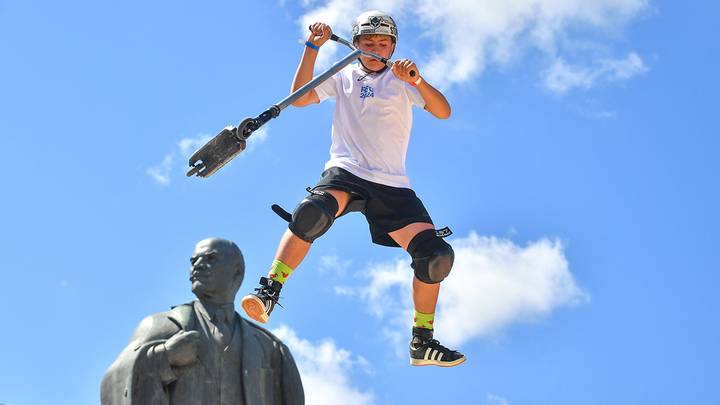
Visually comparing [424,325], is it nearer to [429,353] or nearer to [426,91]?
[429,353]

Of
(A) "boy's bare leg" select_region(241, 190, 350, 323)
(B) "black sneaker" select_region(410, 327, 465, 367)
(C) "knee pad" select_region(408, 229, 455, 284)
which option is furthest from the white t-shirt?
(B) "black sneaker" select_region(410, 327, 465, 367)

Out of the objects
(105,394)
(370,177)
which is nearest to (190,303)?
(105,394)

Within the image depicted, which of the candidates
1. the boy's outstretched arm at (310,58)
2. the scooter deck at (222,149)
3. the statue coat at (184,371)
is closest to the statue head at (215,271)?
the statue coat at (184,371)

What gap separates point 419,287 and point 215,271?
4.50 meters

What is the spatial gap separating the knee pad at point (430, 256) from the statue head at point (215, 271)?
409 centimetres

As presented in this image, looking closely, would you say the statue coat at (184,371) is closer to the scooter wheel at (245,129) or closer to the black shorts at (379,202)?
the scooter wheel at (245,129)

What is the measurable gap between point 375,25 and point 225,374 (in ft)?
17.5

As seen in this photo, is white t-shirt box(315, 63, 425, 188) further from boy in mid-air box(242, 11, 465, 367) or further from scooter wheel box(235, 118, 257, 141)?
scooter wheel box(235, 118, 257, 141)

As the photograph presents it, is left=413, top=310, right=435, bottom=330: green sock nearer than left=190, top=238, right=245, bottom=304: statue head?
No

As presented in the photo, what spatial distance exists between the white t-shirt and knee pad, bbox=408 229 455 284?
542mm

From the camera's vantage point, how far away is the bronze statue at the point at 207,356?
7242mm

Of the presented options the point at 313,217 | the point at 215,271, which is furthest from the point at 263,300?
the point at 215,271

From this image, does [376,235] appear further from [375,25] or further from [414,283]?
[375,25]

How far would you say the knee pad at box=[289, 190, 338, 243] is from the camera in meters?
11.3
